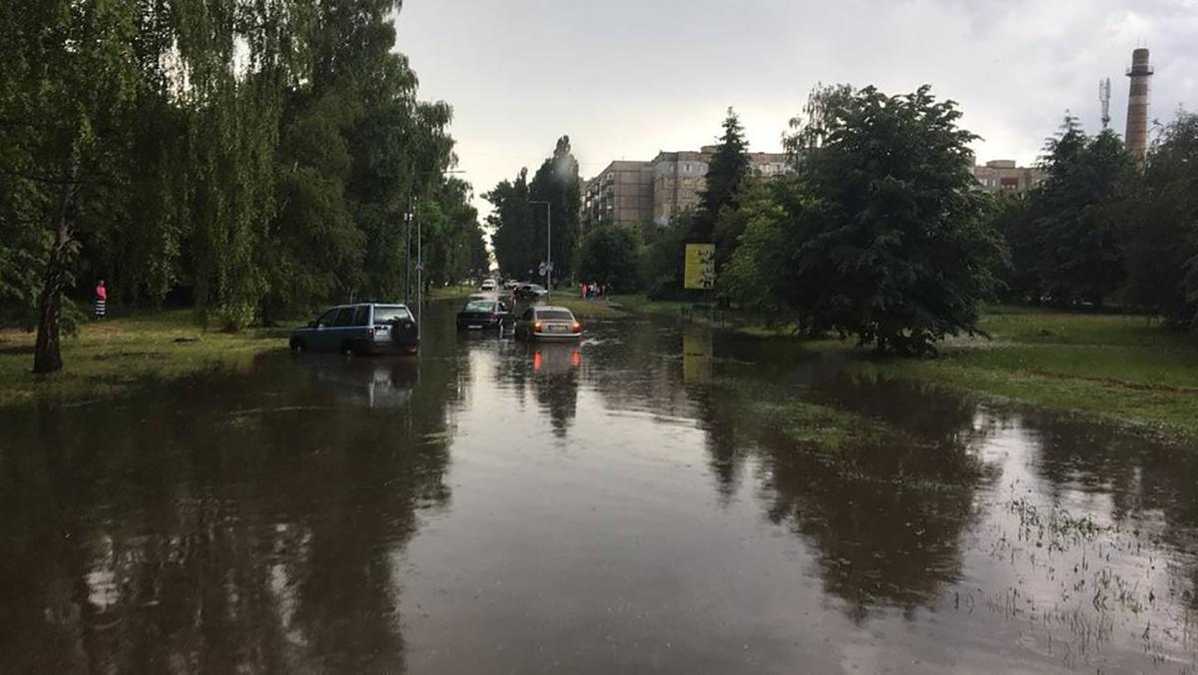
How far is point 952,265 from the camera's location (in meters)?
25.7

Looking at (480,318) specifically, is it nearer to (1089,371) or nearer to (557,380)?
(557,380)

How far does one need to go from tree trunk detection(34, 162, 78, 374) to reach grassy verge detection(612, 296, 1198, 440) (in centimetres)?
1937

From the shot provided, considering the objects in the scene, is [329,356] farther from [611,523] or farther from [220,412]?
[611,523]

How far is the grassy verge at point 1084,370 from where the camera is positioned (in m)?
15.3

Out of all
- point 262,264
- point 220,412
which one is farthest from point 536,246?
point 220,412

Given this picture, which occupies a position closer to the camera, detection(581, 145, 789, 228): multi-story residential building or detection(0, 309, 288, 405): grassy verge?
detection(0, 309, 288, 405): grassy verge

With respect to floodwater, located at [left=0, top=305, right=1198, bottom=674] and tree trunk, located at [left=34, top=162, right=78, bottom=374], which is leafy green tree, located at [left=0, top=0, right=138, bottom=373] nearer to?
tree trunk, located at [left=34, top=162, right=78, bottom=374]

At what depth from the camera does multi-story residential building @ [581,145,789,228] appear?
131m

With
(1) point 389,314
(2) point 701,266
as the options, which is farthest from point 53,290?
(2) point 701,266

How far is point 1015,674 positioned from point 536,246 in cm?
11200

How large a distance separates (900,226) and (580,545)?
69.5ft

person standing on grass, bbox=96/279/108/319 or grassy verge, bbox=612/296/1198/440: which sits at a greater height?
person standing on grass, bbox=96/279/108/319

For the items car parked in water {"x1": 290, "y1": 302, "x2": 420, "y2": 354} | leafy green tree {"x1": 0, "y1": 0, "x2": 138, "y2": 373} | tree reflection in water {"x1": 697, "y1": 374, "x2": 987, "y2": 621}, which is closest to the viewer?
tree reflection in water {"x1": 697, "y1": 374, "x2": 987, "y2": 621}

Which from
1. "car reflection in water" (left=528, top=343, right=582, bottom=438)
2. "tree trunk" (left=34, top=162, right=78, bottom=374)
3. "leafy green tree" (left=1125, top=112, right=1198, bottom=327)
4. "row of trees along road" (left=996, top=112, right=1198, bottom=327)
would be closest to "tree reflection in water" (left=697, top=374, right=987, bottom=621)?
"car reflection in water" (left=528, top=343, right=582, bottom=438)
